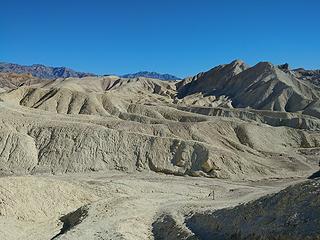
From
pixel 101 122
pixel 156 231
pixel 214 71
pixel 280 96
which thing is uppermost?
pixel 214 71

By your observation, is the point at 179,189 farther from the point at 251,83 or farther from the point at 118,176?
the point at 251,83

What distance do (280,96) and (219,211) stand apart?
4188 inches

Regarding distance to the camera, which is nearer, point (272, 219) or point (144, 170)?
point (272, 219)

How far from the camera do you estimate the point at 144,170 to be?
56000 mm

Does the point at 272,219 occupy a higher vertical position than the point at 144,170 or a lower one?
higher

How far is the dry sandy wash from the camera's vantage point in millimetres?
25922

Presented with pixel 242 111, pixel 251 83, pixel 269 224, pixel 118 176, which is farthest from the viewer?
pixel 251 83

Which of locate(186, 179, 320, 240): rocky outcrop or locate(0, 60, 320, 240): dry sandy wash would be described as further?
locate(0, 60, 320, 240): dry sandy wash

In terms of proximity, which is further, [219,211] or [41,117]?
[41,117]

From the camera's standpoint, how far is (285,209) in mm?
21297

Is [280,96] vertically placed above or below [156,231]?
above

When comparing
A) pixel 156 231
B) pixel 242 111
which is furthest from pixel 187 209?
pixel 242 111

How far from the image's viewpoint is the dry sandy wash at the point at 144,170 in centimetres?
2592

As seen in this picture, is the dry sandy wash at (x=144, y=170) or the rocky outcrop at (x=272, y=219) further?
the dry sandy wash at (x=144, y=170)
